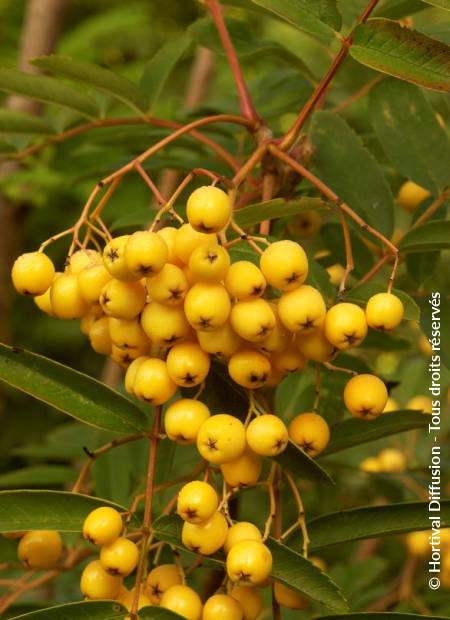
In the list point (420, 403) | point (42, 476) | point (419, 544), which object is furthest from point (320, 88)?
point (419, 544)

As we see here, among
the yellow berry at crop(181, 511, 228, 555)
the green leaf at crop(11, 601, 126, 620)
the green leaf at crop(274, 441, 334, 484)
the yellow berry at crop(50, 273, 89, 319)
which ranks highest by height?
the yellow berry at crop(50, 273, 89, 319)

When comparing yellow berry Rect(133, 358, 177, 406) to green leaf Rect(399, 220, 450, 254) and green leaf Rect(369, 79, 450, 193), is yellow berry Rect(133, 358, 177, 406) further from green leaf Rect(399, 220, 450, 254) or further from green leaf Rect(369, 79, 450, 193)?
green leaf Rect(369, 79, 450, 193)

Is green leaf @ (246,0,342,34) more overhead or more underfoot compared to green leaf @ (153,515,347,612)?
more overhead

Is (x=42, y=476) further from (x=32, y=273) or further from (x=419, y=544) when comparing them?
(x=419, y=544)

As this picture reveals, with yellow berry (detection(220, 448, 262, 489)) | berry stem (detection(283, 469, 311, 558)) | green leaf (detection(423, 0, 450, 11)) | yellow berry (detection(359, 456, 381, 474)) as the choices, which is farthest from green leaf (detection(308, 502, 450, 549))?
yellow berry (detection(359, 456, 381, 474))

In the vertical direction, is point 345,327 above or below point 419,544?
below

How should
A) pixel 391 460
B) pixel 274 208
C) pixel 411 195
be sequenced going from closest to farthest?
pixel 274 208 → pixel 411 195 → pixel 391 460

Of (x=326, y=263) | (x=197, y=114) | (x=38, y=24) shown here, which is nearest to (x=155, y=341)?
(x=326, y=263)

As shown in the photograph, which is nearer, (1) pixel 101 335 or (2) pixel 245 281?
(2) pixel 245 281
